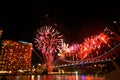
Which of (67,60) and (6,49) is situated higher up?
(6,49)

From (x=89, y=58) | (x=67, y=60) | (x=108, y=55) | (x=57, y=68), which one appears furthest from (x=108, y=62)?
(x=57, y=68)

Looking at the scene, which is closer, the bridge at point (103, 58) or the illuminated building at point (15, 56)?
the bridge at point (103, 58)

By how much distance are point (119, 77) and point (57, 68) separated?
11140 cm

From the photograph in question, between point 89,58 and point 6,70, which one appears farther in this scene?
point 6,70

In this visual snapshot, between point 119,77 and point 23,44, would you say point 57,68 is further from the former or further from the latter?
point 119,77

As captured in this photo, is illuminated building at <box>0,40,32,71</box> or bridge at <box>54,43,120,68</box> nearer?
bridge at <box>54,43,120,68</box>

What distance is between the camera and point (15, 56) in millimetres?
139500

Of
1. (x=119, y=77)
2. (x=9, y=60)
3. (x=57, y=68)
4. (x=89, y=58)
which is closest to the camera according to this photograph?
(x=119, y=77)

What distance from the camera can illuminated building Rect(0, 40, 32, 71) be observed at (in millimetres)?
134750

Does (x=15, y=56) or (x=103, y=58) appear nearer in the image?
(x=103, y=58)

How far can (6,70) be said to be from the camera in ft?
440

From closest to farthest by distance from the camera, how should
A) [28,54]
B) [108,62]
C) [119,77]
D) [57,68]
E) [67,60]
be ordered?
[119,77] → [108,62] → [67,60] → [57,68] → [28,54]

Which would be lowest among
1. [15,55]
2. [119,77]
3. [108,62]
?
[119,77]

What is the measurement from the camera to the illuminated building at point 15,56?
5305 inches
